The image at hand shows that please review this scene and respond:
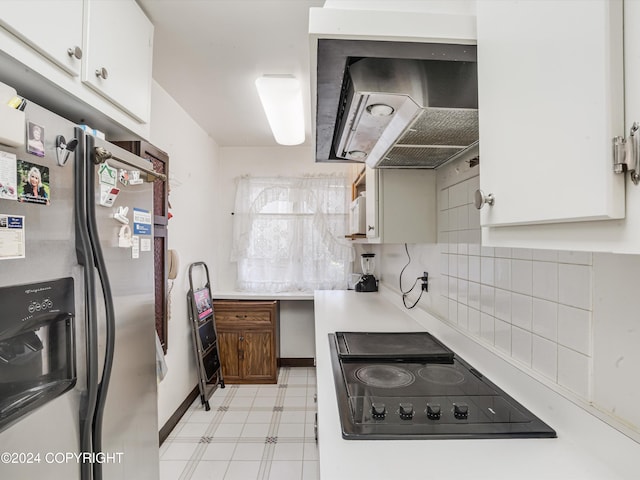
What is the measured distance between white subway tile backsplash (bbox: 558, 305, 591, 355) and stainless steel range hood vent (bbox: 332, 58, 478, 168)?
24.8 inches

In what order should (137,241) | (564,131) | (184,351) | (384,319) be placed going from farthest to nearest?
(184,351)
(384,319)
(137,241)
(564,131)

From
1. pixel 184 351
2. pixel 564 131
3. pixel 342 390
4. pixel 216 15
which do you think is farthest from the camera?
pixel 184 351

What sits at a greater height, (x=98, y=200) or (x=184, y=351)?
(x=98, y=200)

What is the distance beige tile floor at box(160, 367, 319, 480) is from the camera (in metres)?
1.98

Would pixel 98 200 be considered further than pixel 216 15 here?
No

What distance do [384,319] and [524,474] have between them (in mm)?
1433

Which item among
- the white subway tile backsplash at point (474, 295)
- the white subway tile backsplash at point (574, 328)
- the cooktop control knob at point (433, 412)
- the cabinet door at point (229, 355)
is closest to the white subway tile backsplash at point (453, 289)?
A: the white subway tile backsplash at point (474, 295)

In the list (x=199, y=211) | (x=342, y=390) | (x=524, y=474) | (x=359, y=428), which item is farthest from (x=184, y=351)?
(x=524, y=474)

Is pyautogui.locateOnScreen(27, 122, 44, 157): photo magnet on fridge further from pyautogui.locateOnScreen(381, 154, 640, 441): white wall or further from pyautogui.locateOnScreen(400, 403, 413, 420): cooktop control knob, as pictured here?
pyautogui.locateOnScreen(381, 154, 640, 441): white wall

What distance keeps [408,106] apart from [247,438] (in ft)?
A: 7.79

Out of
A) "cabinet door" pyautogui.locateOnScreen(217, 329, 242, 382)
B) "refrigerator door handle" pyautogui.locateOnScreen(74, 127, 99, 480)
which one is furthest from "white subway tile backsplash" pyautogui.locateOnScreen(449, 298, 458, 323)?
"cabinet door" pyautogui.locateOnScreen(217, 329, 242, 382)

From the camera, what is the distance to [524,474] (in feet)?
2.25

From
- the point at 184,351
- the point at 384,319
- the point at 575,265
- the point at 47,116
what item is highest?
the point at 47,116

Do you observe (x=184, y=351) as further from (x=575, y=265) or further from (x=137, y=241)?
(x=575, y=265)
